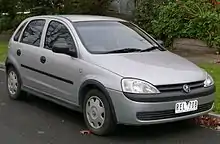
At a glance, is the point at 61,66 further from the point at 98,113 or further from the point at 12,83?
the point at 12,83

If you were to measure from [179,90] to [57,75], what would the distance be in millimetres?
1959

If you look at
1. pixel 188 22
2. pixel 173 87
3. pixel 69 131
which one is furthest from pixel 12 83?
pixel 188 22

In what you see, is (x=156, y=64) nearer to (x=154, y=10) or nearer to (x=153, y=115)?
(x=153, y=115)

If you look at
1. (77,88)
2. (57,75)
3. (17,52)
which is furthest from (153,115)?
(17,52)

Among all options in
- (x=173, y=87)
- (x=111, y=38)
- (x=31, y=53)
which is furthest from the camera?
(x=31, y=53)

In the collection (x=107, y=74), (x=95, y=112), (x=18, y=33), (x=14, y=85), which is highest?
(x=18, y=33)

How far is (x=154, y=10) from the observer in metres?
15.1

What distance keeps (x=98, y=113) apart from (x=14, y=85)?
2.71 m

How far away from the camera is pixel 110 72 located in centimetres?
591

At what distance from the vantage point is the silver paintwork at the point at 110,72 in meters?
5.72

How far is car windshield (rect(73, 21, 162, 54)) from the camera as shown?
6.66 metres

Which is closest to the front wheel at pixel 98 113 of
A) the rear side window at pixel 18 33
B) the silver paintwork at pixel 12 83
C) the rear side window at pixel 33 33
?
the rear side window at pixel 33 33

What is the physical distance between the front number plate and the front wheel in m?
0.85

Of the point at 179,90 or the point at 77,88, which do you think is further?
the point at 77,88
